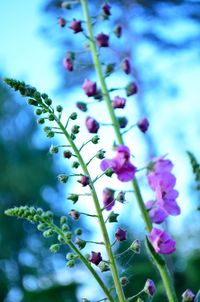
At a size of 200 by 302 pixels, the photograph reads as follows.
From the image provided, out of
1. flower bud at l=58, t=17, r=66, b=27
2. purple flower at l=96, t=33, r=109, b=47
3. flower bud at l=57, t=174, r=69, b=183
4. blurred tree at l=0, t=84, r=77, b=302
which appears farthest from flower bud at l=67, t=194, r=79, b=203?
blurred tree at l=0, t=84, r=77, b=302

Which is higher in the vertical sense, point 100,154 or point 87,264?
point 100,154

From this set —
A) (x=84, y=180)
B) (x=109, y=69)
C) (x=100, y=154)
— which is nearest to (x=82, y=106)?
(x=109, y=69)

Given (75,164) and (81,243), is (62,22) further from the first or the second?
(81,243)

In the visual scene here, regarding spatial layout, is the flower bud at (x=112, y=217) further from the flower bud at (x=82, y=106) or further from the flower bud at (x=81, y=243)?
the flower bud at (x=82, y=106)

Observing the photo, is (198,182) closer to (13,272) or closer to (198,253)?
(198,253)

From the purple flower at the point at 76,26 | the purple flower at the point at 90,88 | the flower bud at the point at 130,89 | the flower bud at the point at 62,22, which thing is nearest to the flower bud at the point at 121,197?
the purple flower at the point at 90,88

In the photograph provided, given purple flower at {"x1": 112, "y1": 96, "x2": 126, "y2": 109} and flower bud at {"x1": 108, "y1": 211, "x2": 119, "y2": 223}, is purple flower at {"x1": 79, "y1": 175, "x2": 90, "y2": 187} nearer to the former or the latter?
flower bud at {"x1": 108, "y1": 211, "x2": 119, "y2": 223}

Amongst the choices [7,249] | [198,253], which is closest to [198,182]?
[198,253]
